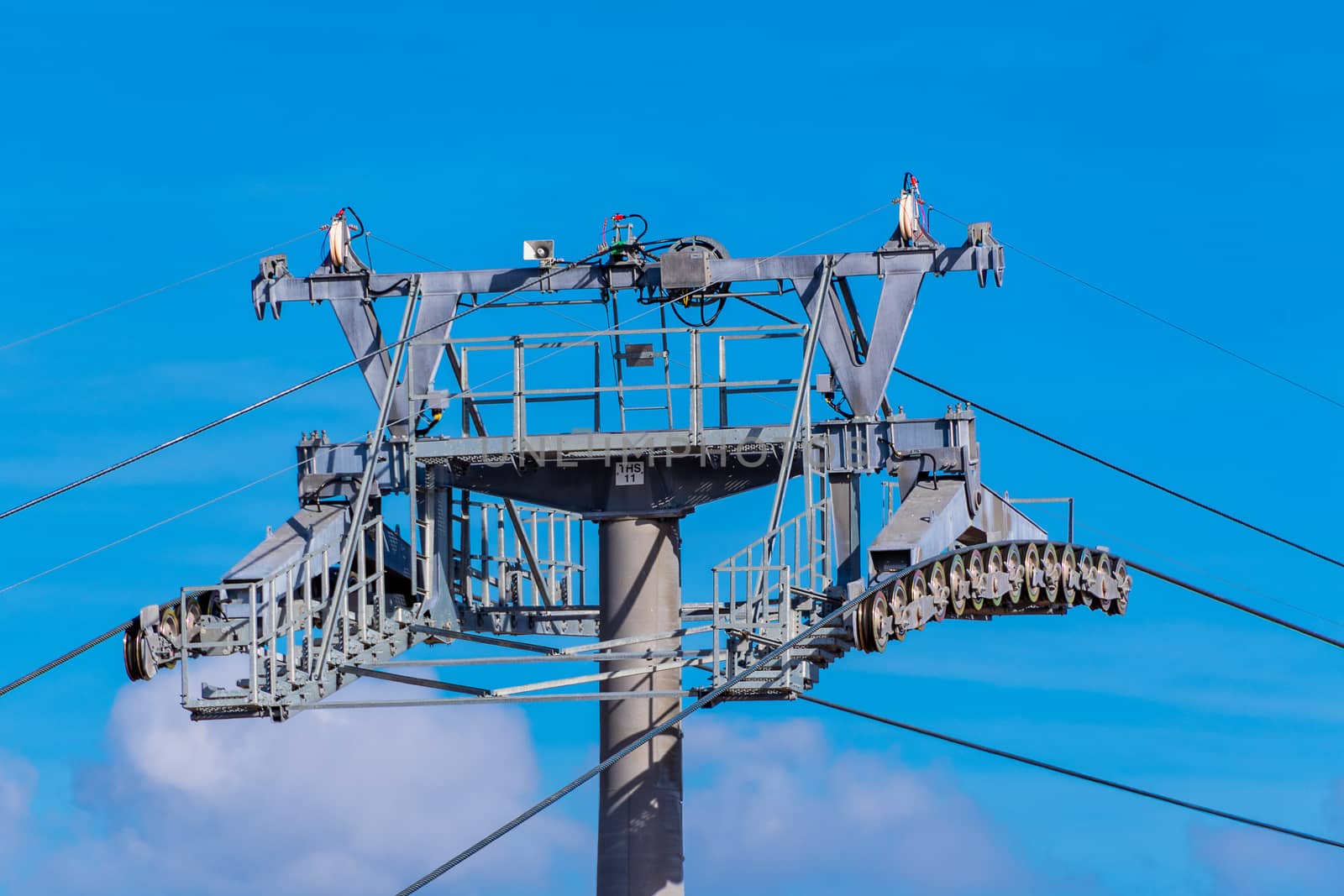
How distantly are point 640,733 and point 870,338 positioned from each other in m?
7.56

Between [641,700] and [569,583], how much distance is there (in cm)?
540

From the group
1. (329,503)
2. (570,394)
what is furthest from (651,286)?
(329,503)

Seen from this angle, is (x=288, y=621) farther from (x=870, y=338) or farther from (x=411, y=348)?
(x=870, y=338)

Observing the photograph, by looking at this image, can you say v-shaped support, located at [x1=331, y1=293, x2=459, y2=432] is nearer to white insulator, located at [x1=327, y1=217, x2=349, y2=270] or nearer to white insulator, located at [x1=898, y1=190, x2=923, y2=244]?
white insulator, located at [x1=327, y1=217, x2=349, y2=270]

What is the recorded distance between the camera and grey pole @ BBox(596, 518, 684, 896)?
5512 cm

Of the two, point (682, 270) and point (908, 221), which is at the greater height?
point (908, 221)

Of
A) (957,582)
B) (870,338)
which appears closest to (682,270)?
(870,338)

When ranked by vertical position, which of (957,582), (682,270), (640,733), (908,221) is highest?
(908,221)

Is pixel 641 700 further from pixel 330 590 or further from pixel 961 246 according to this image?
pixel 961 246

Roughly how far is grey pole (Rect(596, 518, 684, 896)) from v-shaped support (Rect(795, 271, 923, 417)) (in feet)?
13.2

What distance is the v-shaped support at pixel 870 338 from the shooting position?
5428cm

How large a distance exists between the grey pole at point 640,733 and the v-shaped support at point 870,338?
4015 mm

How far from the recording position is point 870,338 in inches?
2152

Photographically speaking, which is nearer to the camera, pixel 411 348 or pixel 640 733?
pixel 640 733
